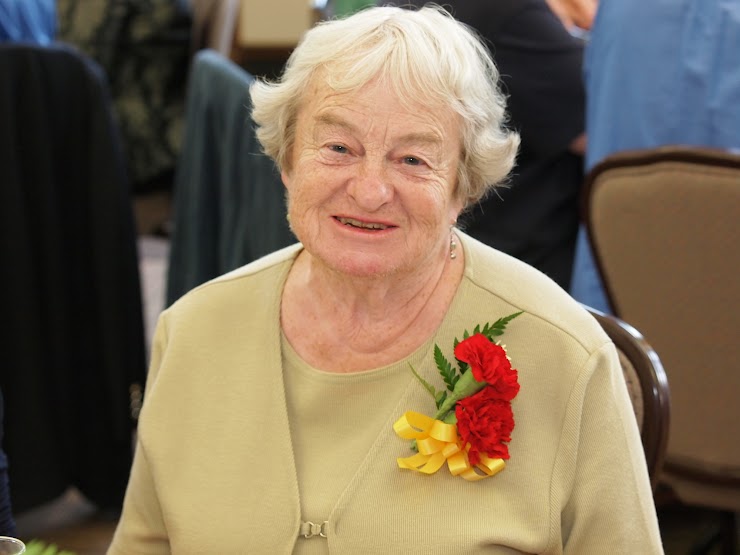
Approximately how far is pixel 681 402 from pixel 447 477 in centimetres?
94

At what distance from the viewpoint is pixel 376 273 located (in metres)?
1.59

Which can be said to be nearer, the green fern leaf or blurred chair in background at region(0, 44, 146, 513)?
the green fern leaf

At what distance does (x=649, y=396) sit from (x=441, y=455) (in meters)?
0.35

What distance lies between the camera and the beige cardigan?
152 cm

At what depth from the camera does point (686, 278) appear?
2.23 m

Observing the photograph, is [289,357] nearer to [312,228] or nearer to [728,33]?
[312,228]

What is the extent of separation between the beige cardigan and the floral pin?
0.03 meters

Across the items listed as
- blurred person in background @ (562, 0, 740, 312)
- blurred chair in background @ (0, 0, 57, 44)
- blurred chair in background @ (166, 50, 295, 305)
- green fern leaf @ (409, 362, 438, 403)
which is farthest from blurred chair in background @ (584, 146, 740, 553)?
blurred chair in background @ (0, 0, 57, 44)

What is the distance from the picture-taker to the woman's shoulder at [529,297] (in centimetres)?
159

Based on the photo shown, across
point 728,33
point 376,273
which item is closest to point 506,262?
point 376,273

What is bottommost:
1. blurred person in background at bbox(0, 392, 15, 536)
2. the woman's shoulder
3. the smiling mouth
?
blurred person in background at bbox(0, 392, 15, 536)

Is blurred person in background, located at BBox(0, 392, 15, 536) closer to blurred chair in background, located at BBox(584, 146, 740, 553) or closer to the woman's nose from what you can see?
the woman's nose

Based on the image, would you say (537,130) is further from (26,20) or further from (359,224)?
(26,20)

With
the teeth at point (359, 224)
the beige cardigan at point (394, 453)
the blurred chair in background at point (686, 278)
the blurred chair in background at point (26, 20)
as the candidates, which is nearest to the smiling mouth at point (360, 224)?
the teeth at point (359, 224)
